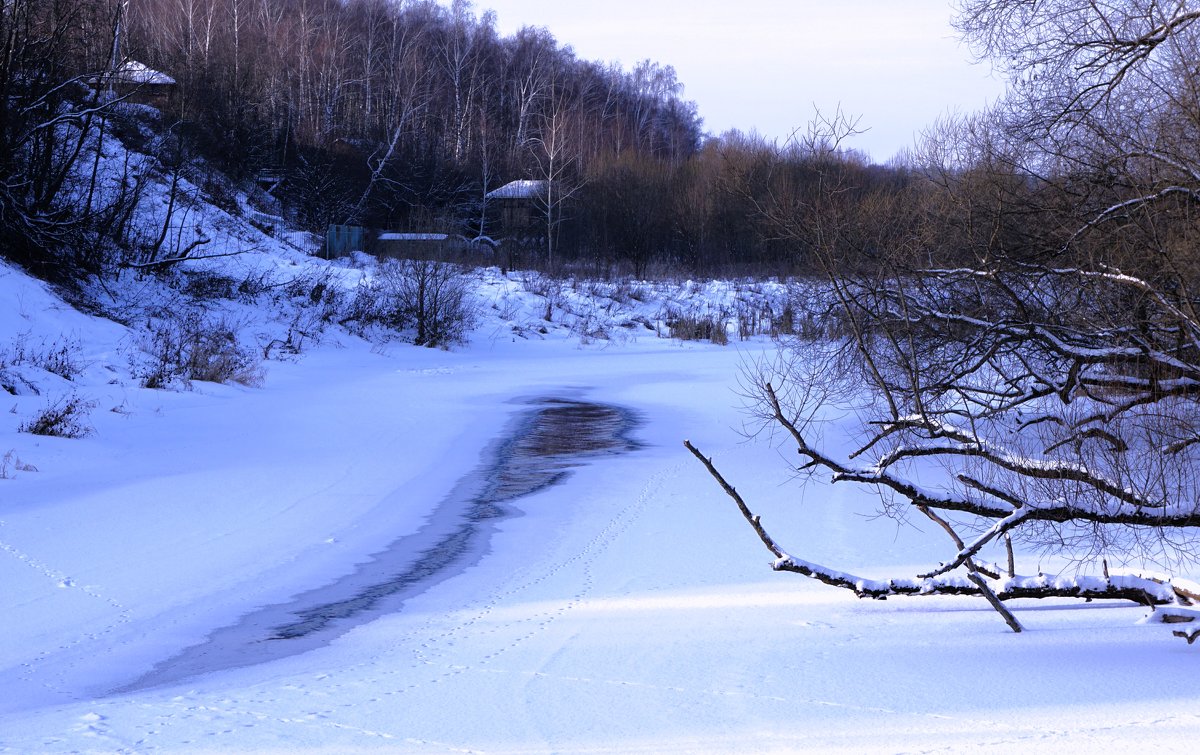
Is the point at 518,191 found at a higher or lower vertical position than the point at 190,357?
higher

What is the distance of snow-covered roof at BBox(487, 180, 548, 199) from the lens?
1838 inches

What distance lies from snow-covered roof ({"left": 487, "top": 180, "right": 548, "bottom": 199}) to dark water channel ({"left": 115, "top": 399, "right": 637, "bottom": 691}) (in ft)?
111

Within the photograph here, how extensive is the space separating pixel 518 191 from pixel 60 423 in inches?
1499

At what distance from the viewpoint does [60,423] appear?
10820 mm

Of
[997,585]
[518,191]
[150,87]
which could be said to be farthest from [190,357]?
[518,191]

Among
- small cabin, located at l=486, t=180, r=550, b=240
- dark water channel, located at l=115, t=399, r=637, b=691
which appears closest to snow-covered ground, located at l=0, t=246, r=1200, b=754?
dark water channel, located at l=115, t=399, r=637, b=691

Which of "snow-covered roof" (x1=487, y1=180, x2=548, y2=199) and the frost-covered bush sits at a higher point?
"snow-covered roof" (x1=487, y1=180, x2=548, y2=199)

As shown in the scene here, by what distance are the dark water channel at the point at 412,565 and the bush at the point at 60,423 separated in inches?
160

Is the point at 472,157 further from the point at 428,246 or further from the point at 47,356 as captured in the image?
the point at 47,356

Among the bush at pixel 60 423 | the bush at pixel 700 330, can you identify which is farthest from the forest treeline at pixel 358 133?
the bush at pixel 60 423

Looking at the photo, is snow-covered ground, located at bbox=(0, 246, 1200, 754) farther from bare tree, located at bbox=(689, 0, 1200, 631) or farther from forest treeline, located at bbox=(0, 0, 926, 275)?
forest treeline, located at bbox=(0, 0, 926, 275)

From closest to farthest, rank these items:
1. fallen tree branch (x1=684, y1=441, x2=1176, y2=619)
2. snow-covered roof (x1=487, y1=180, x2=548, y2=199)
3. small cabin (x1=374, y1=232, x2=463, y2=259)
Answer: fallen tree branch (x1=684, y1=441, x2=1176, y2=619)
small cabin (x1=374, y1=232, x2=463, y2=259)
snow-covered roof (x1=487, y1=180, x2=548, y2=199)

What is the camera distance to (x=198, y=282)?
79.5ft

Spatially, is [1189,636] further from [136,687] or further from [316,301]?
[316,301]
